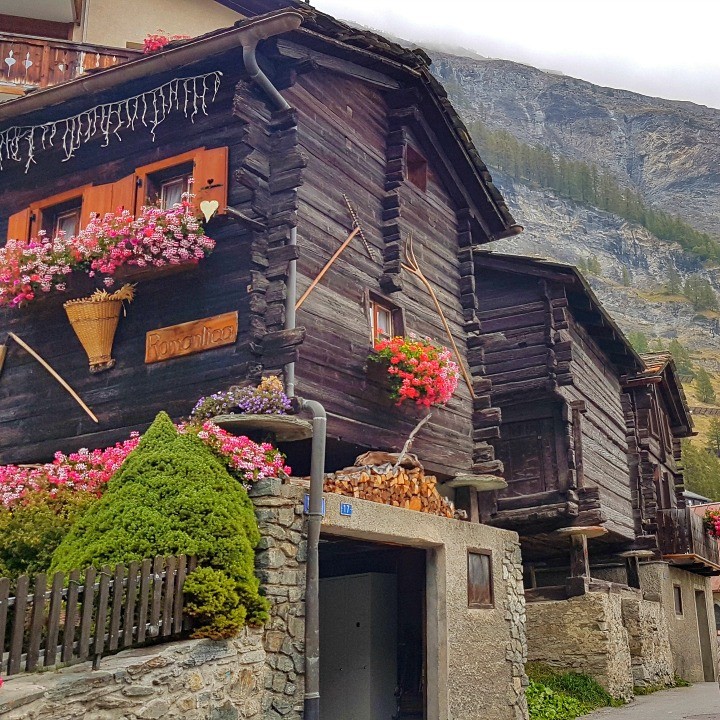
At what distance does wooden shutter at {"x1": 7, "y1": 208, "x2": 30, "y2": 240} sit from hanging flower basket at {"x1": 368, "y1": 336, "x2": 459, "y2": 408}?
509 cm

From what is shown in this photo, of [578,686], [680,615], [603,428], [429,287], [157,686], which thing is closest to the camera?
[157,686]

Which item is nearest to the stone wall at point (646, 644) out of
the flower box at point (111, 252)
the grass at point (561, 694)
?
the grass at point (561, 694)

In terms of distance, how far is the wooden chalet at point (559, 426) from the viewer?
17.3m

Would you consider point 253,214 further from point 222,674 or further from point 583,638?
point 583,638

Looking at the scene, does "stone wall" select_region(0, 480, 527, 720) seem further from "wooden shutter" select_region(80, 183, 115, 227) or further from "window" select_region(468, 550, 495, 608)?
"wooden shutter" select_region(80, 183, 115, 227)

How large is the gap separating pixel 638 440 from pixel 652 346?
84897 mm

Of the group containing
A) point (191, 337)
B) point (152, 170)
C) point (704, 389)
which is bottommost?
point (191, 337)

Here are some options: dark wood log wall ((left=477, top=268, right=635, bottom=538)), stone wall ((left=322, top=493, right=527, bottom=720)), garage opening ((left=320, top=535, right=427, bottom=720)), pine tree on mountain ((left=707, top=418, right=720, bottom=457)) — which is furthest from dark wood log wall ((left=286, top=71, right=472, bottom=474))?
pine tree on mountain ((left=707, top=418, right=720, bottom=457))

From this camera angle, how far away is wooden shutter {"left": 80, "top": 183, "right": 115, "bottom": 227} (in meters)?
11.9

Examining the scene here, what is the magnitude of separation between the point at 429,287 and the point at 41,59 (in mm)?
6715

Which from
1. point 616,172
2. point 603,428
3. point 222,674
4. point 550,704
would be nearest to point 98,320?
point 222,674

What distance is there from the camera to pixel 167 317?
11320mm

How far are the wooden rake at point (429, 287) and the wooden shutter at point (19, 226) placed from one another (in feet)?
17.8

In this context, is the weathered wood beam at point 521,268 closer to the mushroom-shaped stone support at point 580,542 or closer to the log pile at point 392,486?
the mushroom-shaped stone support at point 580,542
